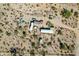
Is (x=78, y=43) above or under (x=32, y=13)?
under

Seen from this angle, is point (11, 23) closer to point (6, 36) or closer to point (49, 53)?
point (6, 36)

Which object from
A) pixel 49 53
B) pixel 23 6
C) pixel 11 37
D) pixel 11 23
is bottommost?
pixel 49 53

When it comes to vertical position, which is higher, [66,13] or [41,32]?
[66,13]

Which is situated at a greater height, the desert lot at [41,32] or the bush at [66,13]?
the bush at [66,13]

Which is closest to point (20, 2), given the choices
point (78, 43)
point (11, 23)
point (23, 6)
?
point (23, 6)

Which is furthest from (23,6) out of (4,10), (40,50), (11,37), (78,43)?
(78,43)

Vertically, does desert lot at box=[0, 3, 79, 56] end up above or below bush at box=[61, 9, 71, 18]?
below
